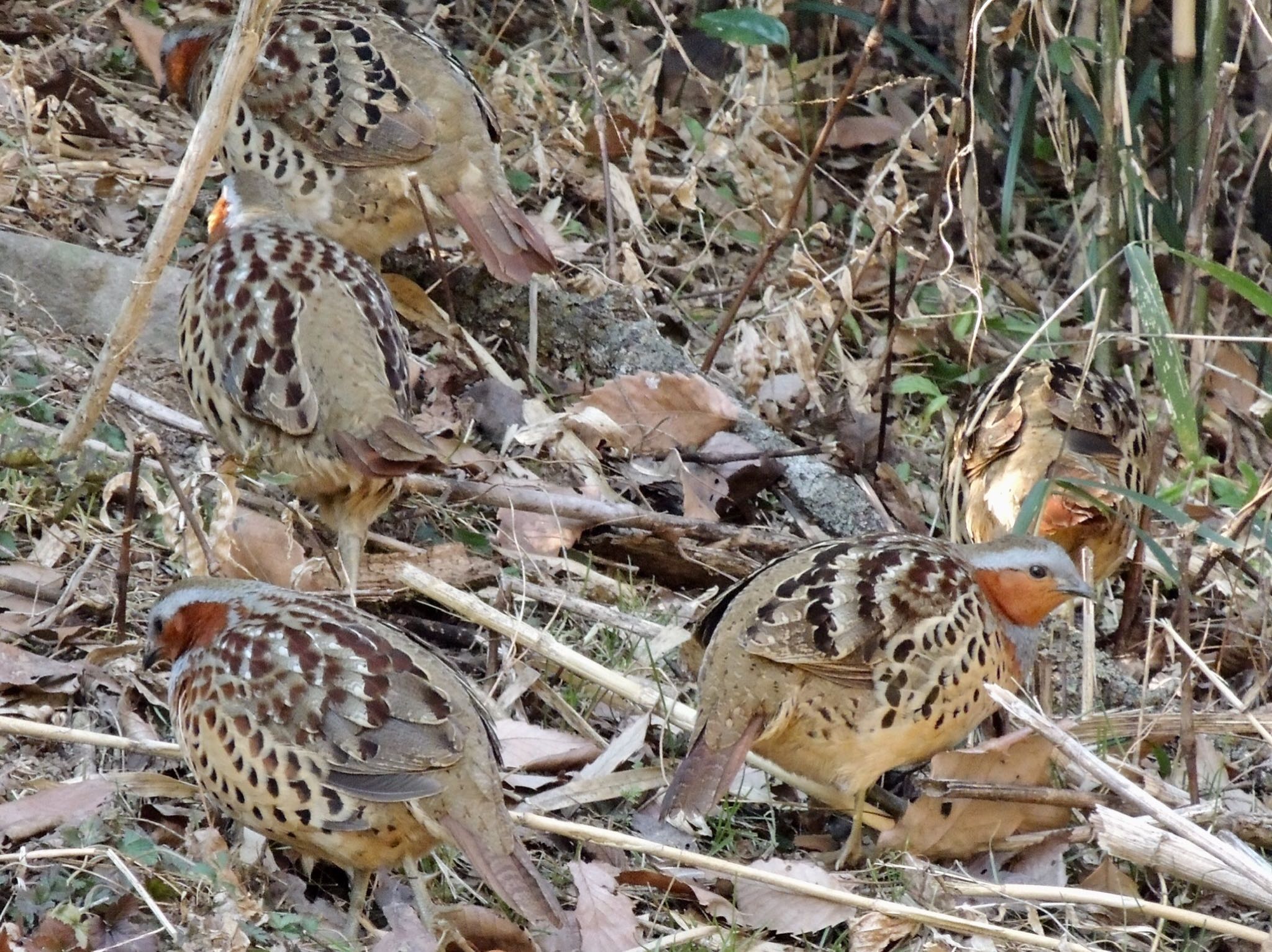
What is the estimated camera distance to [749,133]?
6.76m

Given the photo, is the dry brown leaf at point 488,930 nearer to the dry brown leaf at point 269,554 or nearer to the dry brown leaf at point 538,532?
the dry brown leaf at point 269,554

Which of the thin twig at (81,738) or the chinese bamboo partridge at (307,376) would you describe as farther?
the chinese bamboo partridge at (307,376)

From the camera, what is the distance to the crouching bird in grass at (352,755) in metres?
3.62

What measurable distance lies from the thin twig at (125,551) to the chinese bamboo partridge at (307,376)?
351 mm

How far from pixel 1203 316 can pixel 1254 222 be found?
1730 millimetres

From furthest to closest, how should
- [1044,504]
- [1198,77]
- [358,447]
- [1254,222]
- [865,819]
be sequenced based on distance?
1. [1254,222]
2. [1198,77]
3. [1044,504]
4. [358,447]
5. [865,819]

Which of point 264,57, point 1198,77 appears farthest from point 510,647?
point 1198,77

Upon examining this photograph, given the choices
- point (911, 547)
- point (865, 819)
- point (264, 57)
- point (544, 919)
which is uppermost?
point (264, 57)

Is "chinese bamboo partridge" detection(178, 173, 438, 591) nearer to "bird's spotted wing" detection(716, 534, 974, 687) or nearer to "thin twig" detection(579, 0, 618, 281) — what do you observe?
"bird's spotted wing" detection(716, 534, 974, 687)

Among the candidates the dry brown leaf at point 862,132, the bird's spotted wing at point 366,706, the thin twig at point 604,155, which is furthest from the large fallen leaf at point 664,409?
the dry brown leaf at point 862,132

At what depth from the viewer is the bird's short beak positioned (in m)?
4.41

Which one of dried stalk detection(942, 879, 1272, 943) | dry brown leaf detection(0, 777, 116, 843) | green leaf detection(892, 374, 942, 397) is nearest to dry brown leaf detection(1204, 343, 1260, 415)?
green leaf detection(892, 374, 942, 397)

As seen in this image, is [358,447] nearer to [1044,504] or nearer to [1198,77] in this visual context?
[1044,504]

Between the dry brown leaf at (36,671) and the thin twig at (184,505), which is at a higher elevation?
the thin twig at (184,505)
